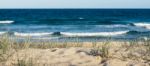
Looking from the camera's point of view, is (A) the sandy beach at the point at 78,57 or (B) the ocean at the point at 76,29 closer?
(A) the sandy beach at the point at 78,57

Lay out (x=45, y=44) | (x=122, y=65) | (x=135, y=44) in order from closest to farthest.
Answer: (x=122, y=65)
(x=135, y=44)
(x=45, y=44)

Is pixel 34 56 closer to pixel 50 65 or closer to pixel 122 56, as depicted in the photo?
pixel 50 65

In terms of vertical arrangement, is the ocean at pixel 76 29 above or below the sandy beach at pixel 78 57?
below

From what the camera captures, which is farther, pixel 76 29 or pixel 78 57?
pixel 76 29

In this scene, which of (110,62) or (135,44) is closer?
(110,62)

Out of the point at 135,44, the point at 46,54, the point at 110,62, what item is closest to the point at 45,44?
the point at 46,54

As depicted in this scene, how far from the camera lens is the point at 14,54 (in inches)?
325

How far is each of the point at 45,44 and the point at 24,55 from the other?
2.02m

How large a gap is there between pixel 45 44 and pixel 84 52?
2040 millimetres

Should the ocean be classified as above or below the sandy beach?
below

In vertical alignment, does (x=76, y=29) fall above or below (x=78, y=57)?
below

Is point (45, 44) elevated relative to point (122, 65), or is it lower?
lower

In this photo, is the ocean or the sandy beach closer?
the sandy beach

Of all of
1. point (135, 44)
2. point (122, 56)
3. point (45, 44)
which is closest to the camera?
point (122, 56)
